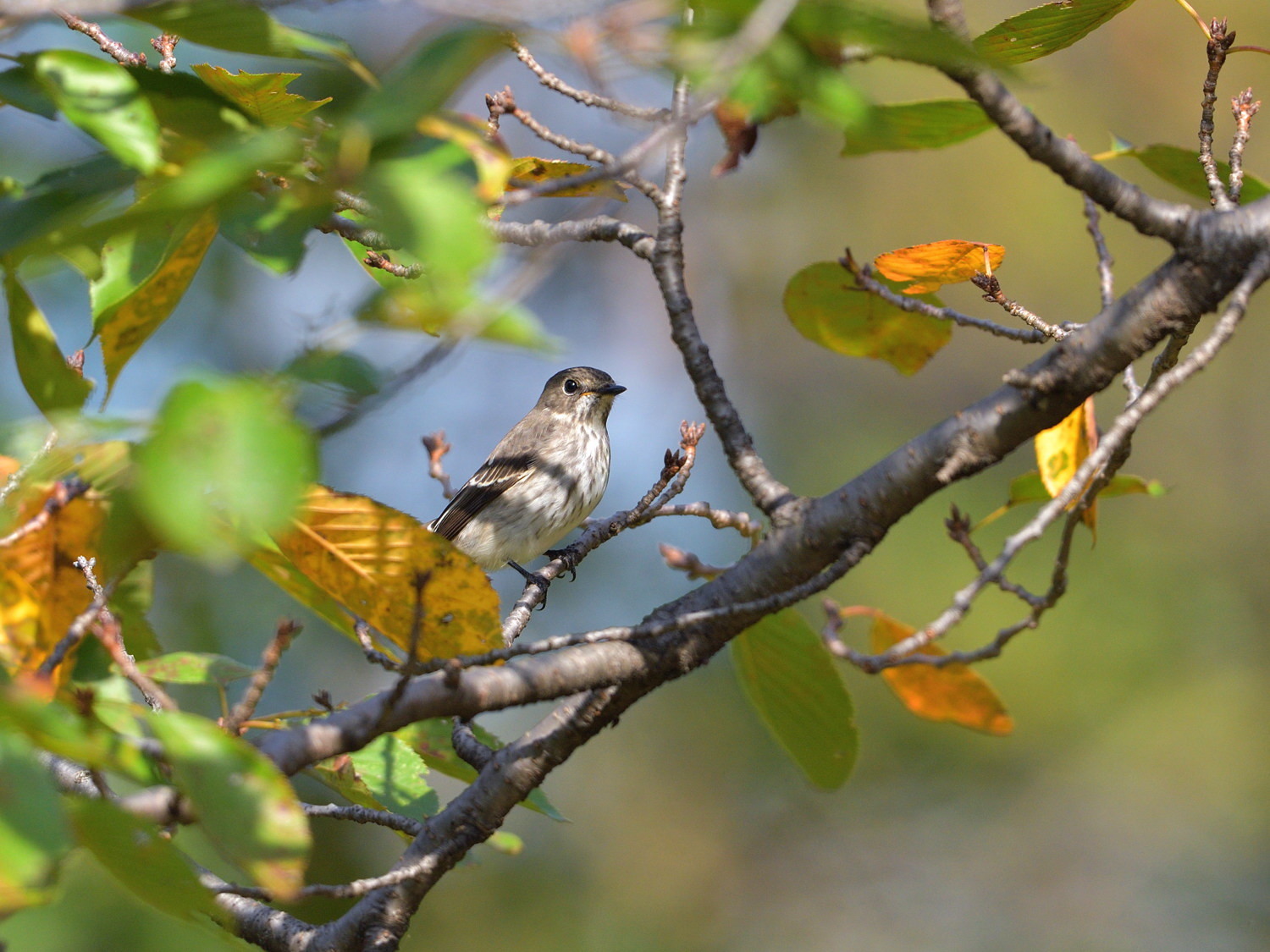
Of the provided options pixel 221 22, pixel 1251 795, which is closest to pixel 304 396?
pixel 221 22

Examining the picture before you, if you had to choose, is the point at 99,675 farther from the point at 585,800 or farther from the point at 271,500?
the point at 585,800

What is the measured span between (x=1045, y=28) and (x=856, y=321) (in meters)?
0.77

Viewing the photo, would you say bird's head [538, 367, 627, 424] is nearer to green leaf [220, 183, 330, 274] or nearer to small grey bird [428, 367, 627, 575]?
small grey bird [428, 367, 627, 575]

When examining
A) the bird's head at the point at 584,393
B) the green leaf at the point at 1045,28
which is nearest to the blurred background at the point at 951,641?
the bird's head at the point at 584,393

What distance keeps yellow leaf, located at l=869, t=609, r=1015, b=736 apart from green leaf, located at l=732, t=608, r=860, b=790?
10.3 inches

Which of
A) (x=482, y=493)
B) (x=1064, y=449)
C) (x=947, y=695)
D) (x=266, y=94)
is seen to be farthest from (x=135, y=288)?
(x=482, y=493)

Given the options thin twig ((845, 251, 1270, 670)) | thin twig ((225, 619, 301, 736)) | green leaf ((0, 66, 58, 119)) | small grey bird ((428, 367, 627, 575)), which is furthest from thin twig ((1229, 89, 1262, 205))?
small grey bird ((428, 367, 627, 575))

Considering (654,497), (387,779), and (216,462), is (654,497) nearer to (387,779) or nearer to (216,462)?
(387,779)

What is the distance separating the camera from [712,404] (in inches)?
80.0

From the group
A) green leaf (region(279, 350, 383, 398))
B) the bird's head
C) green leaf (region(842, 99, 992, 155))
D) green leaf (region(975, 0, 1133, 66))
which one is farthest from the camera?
the bird's head

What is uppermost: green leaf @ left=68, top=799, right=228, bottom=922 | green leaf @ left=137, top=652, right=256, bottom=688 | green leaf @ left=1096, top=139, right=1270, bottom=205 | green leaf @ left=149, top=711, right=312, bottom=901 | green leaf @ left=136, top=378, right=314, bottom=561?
green leaf @ left=1096, top=139, right=1270, bottom=205

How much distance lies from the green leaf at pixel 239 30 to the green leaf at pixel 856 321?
1357 millimetres

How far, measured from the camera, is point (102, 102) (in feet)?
3.52

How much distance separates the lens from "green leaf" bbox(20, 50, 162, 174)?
1039 mm
